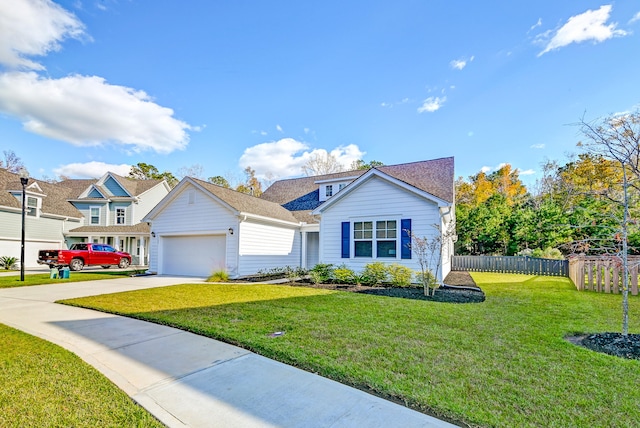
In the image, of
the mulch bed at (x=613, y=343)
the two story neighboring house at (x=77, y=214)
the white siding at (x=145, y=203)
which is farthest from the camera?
the white siding at (x=145, y=203)

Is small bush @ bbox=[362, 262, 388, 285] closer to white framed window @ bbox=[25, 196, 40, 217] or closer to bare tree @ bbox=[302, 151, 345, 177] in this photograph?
white framed window @ bbox=[25, 196, 40, 217]

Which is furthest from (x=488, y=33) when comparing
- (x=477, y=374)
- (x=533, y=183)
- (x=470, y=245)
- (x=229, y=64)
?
(x=533, y=183)

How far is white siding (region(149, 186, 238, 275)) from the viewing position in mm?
13812

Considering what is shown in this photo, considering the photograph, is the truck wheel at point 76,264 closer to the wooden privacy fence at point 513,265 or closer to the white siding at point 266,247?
the white siding at point 266,247

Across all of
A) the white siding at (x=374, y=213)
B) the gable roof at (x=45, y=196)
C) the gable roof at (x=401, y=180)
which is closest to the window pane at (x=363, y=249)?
the white siding at (x=374, y=213)

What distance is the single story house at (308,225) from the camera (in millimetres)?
→ 11656

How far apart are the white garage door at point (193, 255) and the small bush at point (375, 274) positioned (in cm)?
679

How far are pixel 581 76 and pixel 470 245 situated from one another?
15.5m

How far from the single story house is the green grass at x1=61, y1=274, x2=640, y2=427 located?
413cm

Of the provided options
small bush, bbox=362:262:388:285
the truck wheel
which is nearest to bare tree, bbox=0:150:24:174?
the truck wheel

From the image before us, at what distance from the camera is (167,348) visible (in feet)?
14.4

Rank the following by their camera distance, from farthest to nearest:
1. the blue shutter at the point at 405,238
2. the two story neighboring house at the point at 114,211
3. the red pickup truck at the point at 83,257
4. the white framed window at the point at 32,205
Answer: the two story neighboring house at the point at 114,211
the white framed window at the point at 32,205
the red pickup truck at the point at 83,257
the blue shutter at the point at 405,238

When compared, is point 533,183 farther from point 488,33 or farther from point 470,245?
point 488,33

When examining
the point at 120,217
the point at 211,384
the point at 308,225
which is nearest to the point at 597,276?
the point at 308,225
